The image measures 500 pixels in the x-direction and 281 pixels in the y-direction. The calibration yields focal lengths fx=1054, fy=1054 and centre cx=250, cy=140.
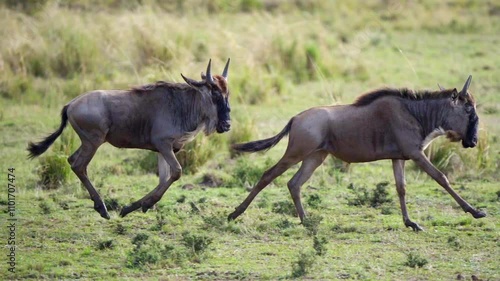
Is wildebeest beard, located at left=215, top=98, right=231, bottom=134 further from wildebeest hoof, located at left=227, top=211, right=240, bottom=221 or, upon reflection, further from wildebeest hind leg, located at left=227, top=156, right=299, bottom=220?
wildebeest hoof, located at left=227, top=211, right=240, bottom=221

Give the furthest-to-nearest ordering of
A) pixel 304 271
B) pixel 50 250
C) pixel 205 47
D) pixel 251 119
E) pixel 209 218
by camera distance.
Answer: pixel 205 47 → pixel 251 119 → pixel 209 218 → pixel 50 250 → pixel 304 271

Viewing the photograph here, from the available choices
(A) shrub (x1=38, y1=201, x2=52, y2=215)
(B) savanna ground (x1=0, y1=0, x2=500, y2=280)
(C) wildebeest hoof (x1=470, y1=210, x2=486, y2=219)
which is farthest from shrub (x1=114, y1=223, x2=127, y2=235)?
(C) wildebeest hoof (x1=470, y1=210, x2=486, y2=219)

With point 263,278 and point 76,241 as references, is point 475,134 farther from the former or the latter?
point 76,241

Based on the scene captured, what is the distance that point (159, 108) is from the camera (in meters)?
10.4

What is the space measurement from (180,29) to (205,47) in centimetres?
58

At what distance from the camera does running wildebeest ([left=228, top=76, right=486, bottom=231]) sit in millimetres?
10070

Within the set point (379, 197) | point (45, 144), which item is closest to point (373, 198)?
point (379, 197)

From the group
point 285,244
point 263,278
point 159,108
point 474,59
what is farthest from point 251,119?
point 474,59

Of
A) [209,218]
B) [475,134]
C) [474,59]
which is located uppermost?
[475,134]

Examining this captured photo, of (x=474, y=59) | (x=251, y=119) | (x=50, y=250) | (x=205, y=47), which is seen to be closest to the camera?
(x=50, y=250)

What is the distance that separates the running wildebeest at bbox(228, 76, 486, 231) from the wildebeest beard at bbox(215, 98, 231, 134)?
0.98 ft

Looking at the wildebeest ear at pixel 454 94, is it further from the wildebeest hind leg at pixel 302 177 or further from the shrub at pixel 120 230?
the shrub at pixel 120 230

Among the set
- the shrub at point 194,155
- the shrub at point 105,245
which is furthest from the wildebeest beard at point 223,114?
the shrub at point 194,155

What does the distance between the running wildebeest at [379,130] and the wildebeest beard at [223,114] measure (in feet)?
0.98
